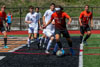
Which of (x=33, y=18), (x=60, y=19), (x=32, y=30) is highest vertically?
(x=60, y=19)

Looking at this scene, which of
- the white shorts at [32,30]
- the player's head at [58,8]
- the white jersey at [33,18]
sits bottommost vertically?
the white shorts at [32,30]

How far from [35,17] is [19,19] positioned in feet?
52.2

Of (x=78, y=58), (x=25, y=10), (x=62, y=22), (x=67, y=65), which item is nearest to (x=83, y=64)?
(x=67, y=65)

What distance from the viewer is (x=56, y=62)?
429 inches

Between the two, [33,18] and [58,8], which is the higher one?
[58,8]

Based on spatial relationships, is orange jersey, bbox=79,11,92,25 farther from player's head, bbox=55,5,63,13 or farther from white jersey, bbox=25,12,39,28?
player's head, bbox=55,5,63,13

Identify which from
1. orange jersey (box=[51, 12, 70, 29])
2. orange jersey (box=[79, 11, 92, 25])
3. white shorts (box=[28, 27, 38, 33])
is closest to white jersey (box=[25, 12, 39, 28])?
white shorts (box=[28, 27, 38, 33])

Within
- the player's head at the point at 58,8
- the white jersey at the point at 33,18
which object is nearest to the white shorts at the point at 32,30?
the white jersey at the point at 33,18

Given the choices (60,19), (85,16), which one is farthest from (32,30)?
(60,19)

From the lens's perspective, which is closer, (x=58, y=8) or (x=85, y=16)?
(x=58, y=8)

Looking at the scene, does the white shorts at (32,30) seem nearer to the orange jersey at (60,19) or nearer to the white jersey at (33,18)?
the white jersey at (33,18)

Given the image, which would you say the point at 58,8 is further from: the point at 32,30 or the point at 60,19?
the point at 32,30

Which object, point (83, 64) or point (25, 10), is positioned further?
point (25, 10)

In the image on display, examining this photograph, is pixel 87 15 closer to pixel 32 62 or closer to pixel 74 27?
pixel 32 62
